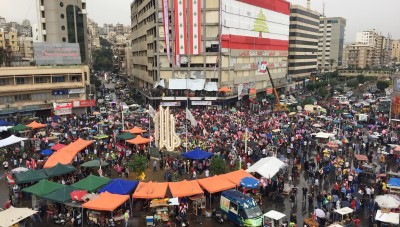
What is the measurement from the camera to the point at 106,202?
756 inches

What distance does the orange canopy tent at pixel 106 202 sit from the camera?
1880 cm

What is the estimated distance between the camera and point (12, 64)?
5262 cm

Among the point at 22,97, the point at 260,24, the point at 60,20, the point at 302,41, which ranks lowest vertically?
the point at 22,97

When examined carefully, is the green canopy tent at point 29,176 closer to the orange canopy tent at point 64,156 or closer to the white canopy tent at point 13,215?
the orange canopy tent at point 64,156

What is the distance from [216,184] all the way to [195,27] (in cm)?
3997

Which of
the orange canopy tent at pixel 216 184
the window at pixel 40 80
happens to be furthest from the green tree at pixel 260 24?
the orange canopy tent at pixel 216 184

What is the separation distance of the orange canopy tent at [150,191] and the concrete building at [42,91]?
3306 cm

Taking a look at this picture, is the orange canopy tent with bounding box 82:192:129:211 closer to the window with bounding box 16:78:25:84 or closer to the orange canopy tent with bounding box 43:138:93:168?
the orange canopy tent with bounding box 43:138:93:168

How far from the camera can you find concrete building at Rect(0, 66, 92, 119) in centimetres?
4806

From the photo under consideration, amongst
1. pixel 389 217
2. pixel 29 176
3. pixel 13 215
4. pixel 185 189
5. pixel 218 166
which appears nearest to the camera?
pixel 13 215

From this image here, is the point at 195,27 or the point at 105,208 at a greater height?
the point at 195,27

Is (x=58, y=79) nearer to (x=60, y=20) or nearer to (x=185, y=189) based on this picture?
(x=60, y=20)

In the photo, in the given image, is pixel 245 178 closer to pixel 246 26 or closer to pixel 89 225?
pixel 89 225

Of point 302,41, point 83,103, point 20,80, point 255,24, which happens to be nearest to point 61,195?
point 83,103
